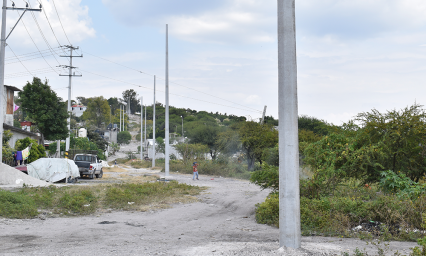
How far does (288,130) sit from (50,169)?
20283mm

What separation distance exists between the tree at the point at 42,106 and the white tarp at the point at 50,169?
12.0 meters

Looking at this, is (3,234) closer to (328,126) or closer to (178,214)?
(178,214)

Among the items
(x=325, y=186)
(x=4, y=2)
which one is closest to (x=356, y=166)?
(x=325, y=186)

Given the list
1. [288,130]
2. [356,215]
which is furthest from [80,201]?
[288,130]

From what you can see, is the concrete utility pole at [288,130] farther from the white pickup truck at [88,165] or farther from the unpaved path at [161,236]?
the white pickup truck at [88,165]

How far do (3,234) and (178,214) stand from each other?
5505 millimetres

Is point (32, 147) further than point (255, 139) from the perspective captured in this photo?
No

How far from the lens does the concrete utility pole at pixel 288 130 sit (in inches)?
254

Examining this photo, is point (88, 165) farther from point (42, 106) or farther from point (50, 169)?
point (42, 106)

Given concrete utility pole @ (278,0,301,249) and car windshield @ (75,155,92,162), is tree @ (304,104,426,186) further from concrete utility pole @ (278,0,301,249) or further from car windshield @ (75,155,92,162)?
car windshield @ (75,155,92,162)

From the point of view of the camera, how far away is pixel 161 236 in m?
9.22

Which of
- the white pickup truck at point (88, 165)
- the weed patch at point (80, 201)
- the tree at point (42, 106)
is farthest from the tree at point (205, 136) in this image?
the weed patch at point (80, 201)

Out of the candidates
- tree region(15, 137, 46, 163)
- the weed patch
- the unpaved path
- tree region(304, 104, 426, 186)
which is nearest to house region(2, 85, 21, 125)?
tree region(15, 137, 46, 163)

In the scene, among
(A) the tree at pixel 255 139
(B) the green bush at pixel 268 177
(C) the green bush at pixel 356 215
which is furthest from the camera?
(A) the tree at pixel 255 139
